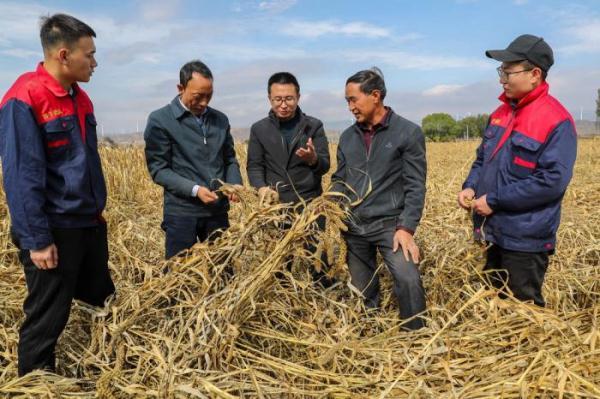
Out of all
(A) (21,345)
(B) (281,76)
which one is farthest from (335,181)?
(A) (21,345)

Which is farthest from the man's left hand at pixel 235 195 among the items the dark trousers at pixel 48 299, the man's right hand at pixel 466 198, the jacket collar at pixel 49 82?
Result: the man's right hand at pixel 466 198

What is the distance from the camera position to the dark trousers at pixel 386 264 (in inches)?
105

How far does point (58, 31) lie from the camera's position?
2.18 meters

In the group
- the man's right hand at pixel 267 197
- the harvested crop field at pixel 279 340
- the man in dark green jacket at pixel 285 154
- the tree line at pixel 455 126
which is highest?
the tree line at pixel 455 126

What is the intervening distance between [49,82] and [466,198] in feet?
7.28

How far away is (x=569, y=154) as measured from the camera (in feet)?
7.79

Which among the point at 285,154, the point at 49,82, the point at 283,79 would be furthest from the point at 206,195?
the point at 49,82

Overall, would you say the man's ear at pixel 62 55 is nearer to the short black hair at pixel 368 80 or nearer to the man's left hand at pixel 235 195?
the man's left hand at pixel 235 195

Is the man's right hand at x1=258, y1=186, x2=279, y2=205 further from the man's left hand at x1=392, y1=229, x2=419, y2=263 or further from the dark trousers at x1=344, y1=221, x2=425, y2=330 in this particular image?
the man's left hand at x1=392, y1=229, x2=419, y2=263

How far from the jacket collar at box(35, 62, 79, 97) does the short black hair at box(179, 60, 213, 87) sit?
0.86 m

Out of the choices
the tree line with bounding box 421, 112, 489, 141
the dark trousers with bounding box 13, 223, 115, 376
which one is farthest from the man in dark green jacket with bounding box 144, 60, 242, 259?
the tree line with bounding box 421, 112, 489, 141

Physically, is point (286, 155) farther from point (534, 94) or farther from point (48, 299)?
point (48, 299)

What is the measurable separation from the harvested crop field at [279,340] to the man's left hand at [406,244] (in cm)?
30

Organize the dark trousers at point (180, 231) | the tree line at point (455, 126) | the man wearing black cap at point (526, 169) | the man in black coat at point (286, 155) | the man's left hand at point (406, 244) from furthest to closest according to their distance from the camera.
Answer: the tree line at point (455, 126) < the man in black coat at point (286, 155) < the dark trousers at point (180, 231) < the man's left hand at point (406, 244) < the man wearing black cap at point (526, 169)
